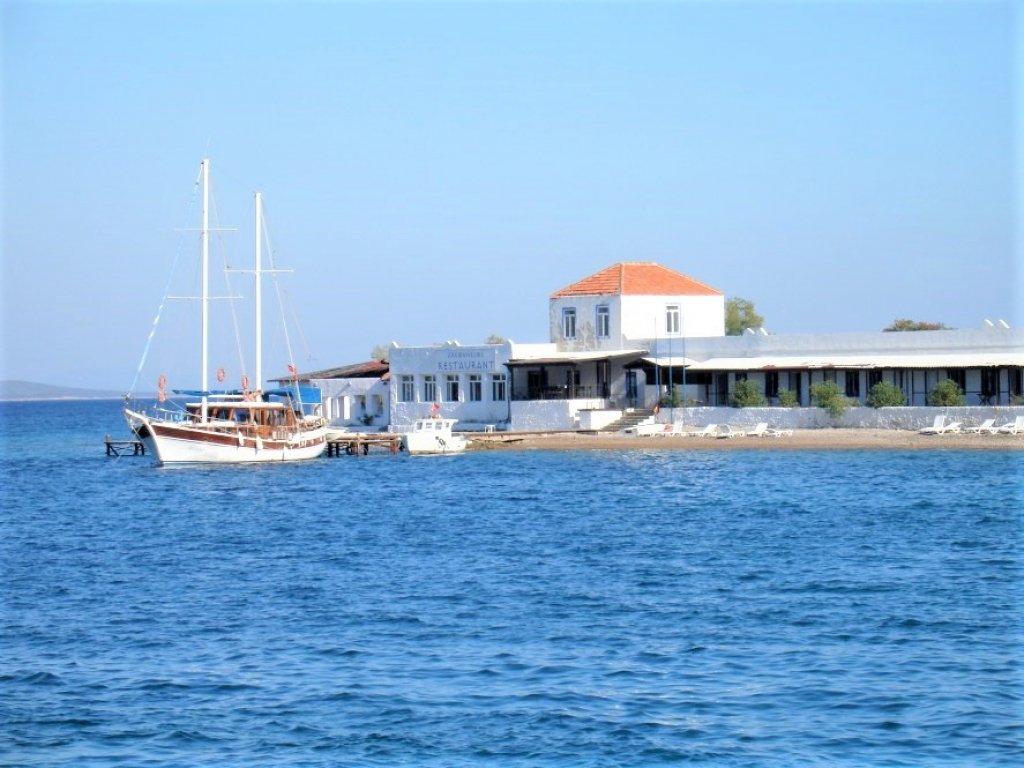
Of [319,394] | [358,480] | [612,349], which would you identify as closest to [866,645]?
[358,480]

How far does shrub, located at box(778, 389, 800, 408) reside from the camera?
2477 inches

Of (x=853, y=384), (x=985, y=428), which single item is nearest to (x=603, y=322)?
(x=853, y=384)

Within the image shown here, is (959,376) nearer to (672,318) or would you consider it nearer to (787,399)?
(787,399)

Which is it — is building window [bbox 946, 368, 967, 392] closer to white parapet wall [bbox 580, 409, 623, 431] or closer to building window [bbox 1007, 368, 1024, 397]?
building window [bbox 1007, 368, 1024, 397]

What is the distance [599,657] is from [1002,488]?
1053 inches

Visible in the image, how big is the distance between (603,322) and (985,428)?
20981 mm

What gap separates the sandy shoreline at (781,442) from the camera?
5600cm

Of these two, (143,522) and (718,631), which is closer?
(718,631)

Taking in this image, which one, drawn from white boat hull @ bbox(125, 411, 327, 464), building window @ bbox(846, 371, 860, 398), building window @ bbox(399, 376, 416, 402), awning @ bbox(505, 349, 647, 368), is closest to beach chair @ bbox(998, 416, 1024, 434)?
building window @ bbox(846, 371, 860, 398)

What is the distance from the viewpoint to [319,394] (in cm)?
7694

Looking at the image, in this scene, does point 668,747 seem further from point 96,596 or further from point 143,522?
point 143,522

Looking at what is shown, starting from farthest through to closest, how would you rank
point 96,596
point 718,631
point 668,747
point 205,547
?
point 205,547, point 96,596, point 718,631, point 668,747

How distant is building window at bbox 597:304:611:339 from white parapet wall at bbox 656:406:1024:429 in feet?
25.7

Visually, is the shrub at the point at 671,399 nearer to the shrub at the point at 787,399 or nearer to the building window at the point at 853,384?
the shrub at the point at 787,399
